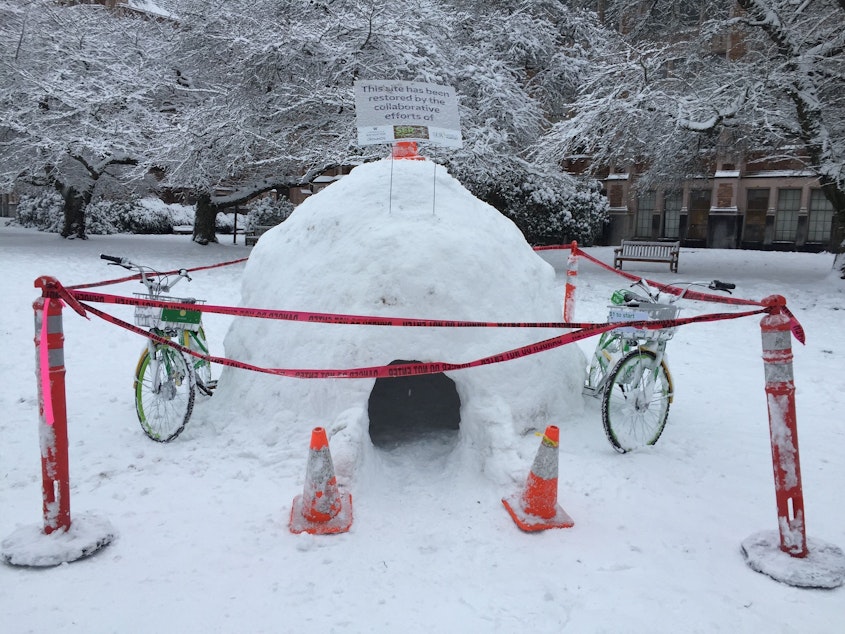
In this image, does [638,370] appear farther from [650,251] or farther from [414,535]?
[650,251]

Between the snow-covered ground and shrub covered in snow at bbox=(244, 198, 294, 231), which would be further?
shrub covered in snow at bbox=(244, 198, 294, 231)

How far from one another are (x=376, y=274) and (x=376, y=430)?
1.43 m

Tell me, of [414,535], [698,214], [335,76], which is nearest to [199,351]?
[414,535]

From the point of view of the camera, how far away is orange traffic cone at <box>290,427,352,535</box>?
3.30 meters

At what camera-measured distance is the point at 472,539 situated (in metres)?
3.31

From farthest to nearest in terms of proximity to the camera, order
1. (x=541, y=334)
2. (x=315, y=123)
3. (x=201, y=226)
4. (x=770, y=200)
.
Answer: (x=770, y=200) → (x=201, y=226) → (x=315, y=123) → (x=541, y=334)

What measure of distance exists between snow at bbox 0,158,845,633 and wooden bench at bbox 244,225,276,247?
12.6m

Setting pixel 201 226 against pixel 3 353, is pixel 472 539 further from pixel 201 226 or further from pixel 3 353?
pixel 201 226

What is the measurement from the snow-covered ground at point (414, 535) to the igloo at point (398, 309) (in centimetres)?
21

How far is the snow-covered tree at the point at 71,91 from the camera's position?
1400 cm

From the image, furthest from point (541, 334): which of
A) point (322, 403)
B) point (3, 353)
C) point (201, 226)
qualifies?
point (201, 226)

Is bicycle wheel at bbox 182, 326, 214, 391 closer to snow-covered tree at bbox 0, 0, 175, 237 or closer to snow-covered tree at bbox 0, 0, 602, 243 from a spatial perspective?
snow-covered tree at bbox 0, 0, 602, 243

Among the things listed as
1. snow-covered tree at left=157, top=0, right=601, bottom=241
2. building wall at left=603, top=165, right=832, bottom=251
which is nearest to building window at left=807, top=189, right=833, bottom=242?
building wall at left=603, top=165, right=832, bottom=251

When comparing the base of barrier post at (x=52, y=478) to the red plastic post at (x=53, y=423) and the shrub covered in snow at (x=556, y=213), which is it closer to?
the red plastic post at (x=53, y=423)
